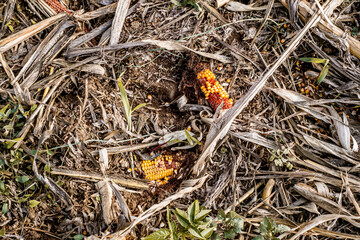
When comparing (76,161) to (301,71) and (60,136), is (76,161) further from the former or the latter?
(301,71)

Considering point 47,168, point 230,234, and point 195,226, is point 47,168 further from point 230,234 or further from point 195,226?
point 230,234

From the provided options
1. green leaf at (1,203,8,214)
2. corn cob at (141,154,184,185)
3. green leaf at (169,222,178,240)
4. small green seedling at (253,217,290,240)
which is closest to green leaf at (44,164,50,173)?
green leaf at (1,203,8,214)

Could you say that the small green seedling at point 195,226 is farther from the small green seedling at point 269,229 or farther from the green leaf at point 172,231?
the small green seedling at point 269,229

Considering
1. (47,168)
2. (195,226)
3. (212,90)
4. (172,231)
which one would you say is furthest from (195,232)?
(47,168)

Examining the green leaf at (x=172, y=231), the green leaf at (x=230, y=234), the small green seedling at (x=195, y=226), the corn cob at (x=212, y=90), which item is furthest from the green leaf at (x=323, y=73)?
the green leaf at (x=172, y=231)

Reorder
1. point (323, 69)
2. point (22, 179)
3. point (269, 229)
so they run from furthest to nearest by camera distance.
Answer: point (323, 69), point (22, 179), point (269, 229)

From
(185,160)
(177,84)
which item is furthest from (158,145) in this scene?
(177,84)
